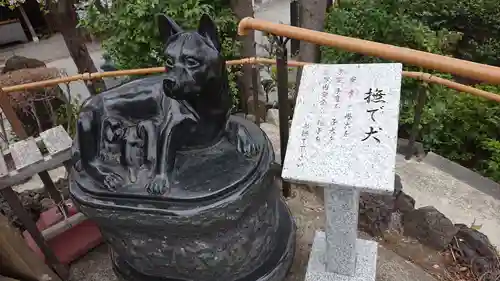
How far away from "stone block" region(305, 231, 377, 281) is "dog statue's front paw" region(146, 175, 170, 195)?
3.54 ft

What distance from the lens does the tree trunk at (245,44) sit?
522 cm

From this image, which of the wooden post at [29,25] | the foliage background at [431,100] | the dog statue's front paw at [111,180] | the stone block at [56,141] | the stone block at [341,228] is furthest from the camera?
the wooden post at [29,25]

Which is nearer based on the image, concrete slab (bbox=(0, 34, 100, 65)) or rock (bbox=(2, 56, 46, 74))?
rock (bbox=(2, 56, 46, 74))

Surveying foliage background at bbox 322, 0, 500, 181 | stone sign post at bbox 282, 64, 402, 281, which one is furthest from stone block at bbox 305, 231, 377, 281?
foliage background at bbox 322, 0, 500, 181

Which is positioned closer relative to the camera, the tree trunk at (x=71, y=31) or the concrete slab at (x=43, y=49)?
the tree trunk at (x=71, y=31)

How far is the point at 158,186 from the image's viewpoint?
2.43m

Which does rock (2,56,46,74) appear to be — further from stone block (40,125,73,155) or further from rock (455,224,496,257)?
rock (455,224,496,257)

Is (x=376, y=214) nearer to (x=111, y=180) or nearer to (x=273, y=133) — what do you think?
(x=273, y=133)

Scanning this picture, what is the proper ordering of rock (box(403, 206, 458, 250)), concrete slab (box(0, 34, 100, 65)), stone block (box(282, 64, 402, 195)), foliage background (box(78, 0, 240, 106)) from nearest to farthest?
stone block (box(282, 64, 402, 195)) < rock (box(403, 206, 458, 250)) < foliage background (box(78, 0, 240, 106)) < concrete slab (box(0, 34, 100, 65))

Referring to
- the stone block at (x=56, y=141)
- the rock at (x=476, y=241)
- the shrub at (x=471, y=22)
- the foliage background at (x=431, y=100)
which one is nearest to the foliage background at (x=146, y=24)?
the foliage background at (x=431, y=100)

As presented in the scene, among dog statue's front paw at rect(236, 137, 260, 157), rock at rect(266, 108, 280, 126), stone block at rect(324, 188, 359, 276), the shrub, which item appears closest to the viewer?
stone block at rect(324, 188, 359, 276)

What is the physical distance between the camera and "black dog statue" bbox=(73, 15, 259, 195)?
2.22 metres

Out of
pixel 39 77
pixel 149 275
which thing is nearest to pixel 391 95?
pixel 149 275

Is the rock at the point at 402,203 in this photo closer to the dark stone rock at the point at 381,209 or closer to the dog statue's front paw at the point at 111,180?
the dark stone rock at the point at 381,209
